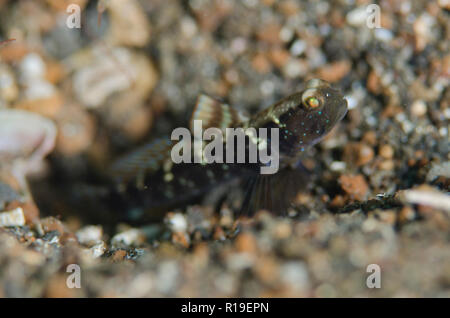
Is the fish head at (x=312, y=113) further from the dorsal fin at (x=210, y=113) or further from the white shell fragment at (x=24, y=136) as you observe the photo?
the white shell fragment at (x=24, y=136)

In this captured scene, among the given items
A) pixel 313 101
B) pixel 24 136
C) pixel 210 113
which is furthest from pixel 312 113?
pixel 24 136

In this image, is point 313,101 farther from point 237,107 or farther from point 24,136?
point 24,136

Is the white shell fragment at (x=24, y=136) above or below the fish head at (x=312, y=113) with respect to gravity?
above

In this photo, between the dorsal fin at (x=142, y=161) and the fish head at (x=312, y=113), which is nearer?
the fish head at (x=312, y=113)

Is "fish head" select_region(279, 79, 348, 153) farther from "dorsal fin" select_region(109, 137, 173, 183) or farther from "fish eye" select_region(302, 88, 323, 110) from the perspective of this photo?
"dorsal fin" select_region(109, 137, 173, 183)

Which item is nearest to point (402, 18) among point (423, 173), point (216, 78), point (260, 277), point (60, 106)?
point (423, 173)

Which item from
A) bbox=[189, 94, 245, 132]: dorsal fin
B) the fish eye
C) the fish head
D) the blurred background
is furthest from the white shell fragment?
the fish eye

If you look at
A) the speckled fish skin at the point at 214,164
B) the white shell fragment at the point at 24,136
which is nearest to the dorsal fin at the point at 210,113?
the speckled fish skin at the point at 214,164

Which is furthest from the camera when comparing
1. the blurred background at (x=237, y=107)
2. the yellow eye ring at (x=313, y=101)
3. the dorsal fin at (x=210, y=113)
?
the dorsal fin at (x=210, y=113)
